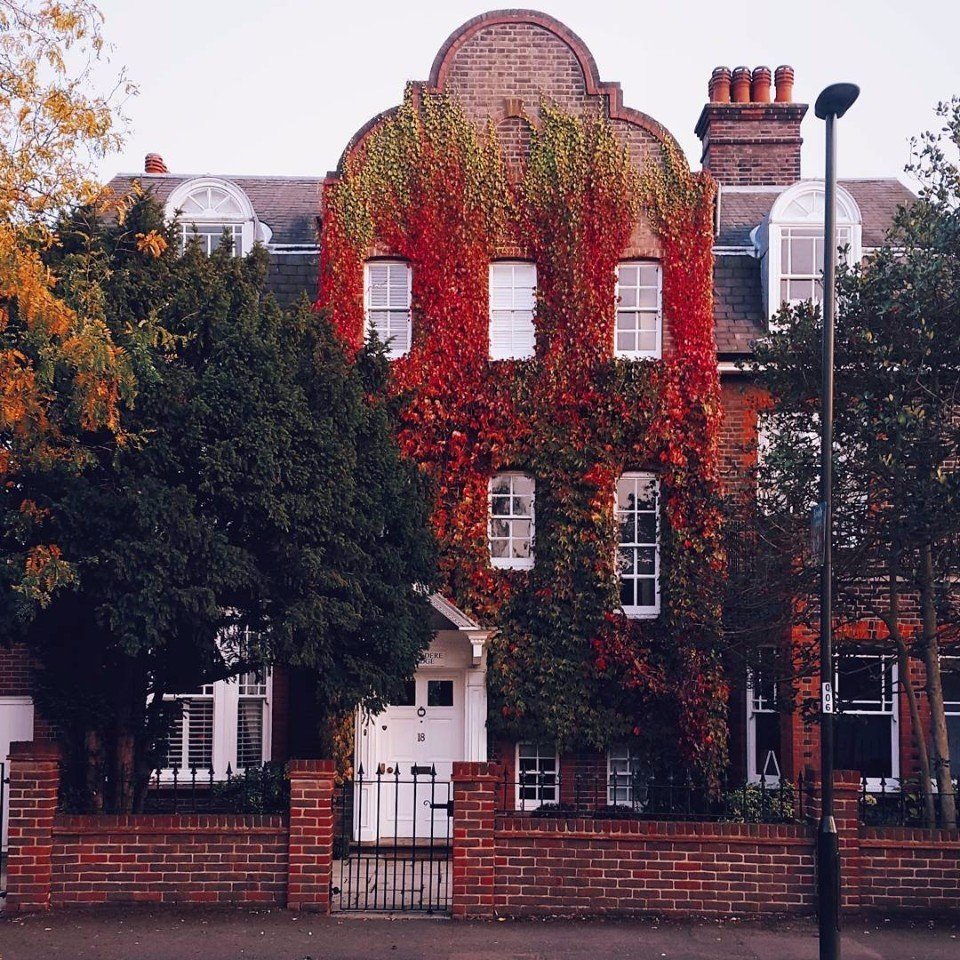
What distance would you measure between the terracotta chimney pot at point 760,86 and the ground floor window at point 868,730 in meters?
10.4

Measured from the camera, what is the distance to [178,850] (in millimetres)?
12250

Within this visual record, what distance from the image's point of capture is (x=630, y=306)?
18.8 m

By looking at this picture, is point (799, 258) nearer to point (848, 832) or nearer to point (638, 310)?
point (638, 310)

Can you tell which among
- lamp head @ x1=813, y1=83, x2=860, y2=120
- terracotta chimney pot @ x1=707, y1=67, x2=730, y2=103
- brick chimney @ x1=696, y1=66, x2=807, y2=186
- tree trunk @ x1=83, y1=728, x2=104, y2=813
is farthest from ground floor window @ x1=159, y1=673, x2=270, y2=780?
terracotta chimney pot @ x1=707, y1=67, x2=730, y2=103

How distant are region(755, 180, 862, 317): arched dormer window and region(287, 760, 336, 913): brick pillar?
10.9m

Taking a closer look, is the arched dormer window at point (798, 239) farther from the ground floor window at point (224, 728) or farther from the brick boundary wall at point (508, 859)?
the ground floor window at point (224, 728)

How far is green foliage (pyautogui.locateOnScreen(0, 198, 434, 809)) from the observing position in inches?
476

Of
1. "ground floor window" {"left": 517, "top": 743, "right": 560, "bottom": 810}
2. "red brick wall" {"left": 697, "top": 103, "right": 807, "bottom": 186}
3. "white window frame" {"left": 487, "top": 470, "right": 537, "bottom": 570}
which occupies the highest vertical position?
"red brick wall" {"left": 697, "top": 103, "right": 807, "bottom": 186}

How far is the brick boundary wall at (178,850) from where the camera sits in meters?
12.2

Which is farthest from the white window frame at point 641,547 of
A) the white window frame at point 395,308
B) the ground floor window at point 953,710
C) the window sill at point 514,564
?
the ground floor window at point 953,710

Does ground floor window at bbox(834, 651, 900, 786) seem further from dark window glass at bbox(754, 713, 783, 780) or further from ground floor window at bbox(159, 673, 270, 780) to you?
ground floor window at bbox(159, 673, 270, 780)

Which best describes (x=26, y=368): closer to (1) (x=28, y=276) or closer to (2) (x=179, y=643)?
(1) (x=28, y=276)

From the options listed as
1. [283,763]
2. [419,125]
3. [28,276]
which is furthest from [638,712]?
[28,276]

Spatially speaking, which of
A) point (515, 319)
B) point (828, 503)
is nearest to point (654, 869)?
point (828, 503)
